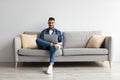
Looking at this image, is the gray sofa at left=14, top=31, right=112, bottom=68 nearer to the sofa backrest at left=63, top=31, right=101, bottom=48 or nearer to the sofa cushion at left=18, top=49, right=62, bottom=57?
the sofa cushion at left=18, top=49, right=62, bottom=57

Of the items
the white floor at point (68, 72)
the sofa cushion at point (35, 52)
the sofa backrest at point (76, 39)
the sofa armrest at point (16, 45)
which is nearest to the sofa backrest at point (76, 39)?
the sofa backrest at point (76, 39)

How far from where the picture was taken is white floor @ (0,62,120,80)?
3.74m

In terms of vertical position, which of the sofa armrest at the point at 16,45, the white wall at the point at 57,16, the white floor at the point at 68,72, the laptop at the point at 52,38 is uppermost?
the white wall at the point at 57,16

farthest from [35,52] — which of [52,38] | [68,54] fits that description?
[68,54]

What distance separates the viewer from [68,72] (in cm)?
411

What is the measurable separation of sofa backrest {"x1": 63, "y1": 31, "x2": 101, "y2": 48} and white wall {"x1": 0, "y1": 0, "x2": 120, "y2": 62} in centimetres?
29

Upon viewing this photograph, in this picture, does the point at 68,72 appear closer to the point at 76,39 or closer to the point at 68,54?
the point at 68,54

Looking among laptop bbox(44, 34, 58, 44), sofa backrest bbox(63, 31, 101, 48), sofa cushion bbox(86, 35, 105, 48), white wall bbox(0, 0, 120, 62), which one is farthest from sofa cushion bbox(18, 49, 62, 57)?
white wall bbox(0, 0, 120, 62)

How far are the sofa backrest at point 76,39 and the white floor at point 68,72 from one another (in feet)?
1.38

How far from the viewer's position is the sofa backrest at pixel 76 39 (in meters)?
4.89

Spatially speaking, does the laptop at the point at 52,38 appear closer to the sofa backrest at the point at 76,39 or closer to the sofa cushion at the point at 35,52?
the sofa cushion at the point at 35,52

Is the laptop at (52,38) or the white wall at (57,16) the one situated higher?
the white wall at (57,16)

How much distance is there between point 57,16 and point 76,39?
0.74 metres

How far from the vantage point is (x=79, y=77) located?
3750 millimetres
